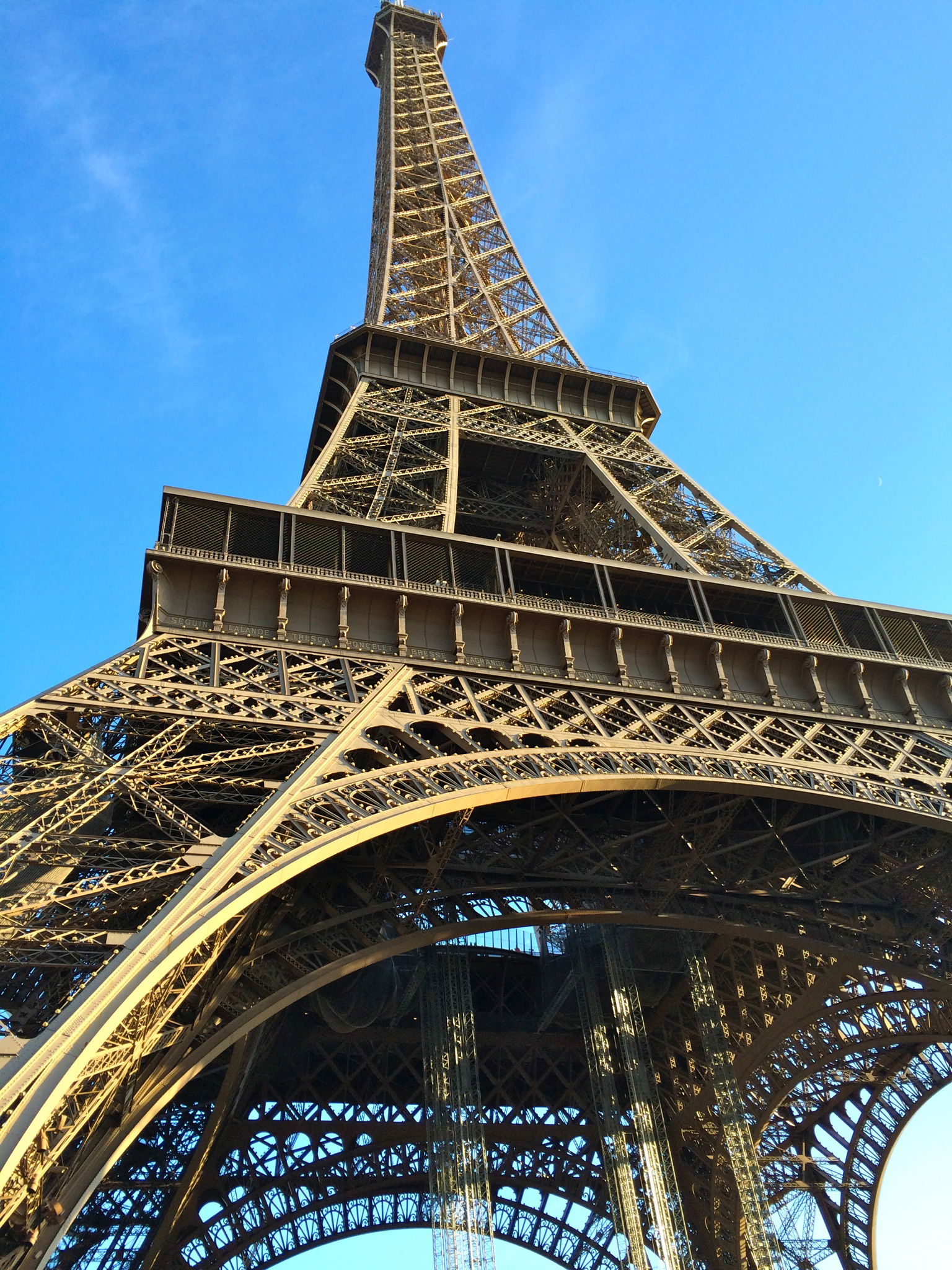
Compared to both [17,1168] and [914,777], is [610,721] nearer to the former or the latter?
[914,777]

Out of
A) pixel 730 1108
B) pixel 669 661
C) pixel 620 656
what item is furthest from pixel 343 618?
pixel 730 1108

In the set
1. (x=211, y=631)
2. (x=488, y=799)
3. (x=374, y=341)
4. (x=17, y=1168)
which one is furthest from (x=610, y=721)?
(x=374, y=341)

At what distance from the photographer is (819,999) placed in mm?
24703

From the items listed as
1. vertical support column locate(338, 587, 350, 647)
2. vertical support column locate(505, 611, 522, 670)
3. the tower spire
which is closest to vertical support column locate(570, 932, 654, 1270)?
vertical support column locate(505, 611, 522, 670)

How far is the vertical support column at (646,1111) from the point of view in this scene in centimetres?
2211

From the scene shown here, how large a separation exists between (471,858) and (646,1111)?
8.17m

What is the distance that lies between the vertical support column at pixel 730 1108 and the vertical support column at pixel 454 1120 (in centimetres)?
476

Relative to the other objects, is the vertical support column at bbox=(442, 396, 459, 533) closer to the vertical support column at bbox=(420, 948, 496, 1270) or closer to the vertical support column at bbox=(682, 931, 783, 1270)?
the vertical support column at bbox=(420, 948, 496, 1270)

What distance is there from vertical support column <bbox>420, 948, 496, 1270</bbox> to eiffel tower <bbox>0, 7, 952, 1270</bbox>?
0.31 feet

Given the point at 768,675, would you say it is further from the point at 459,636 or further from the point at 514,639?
the point at 459,636

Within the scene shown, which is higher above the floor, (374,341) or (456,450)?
(374,341)

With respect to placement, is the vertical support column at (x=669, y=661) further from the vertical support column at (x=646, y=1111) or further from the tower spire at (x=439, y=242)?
the tower spire at (x=439, y=242)

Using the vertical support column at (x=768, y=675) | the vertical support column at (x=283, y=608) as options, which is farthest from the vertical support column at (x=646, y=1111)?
the vertical support column at (x=283, y=608)

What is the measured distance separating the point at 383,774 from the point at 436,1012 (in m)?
11.9
